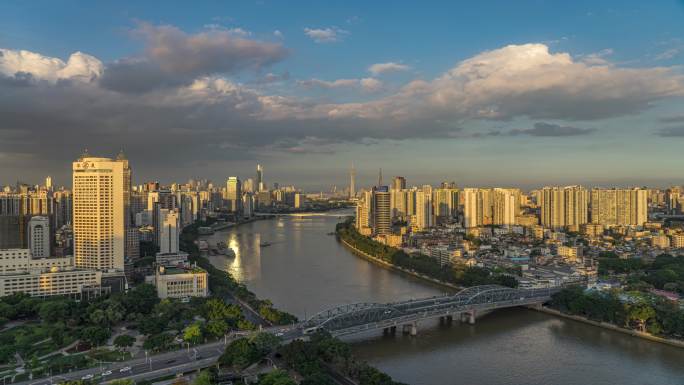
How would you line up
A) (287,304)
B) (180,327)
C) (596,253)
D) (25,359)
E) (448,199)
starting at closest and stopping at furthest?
(25,359) → (180,327) → (287,304) → (596,253) → (448,199)

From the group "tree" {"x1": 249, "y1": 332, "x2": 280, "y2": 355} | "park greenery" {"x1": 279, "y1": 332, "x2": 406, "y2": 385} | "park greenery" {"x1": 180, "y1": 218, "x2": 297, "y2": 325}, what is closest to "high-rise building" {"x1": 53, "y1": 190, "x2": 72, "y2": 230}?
"park greenery" {"x1": 180, "y1": 218, "x2": 297, "y2": 325}

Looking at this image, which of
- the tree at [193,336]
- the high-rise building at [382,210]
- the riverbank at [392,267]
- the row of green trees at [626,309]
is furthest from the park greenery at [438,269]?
the tree at [193,336]

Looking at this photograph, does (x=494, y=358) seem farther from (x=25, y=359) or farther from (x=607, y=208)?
(x=607, y=208)

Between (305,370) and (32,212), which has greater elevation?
(32,212)

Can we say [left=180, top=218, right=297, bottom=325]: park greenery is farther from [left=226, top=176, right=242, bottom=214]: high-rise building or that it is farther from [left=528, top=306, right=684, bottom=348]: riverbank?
[left=226, top=176, right=242, bottom=214]: high-rise building

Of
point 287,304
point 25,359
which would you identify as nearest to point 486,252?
point 287,304

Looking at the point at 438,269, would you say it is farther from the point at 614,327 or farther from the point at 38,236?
the point at 38,236
